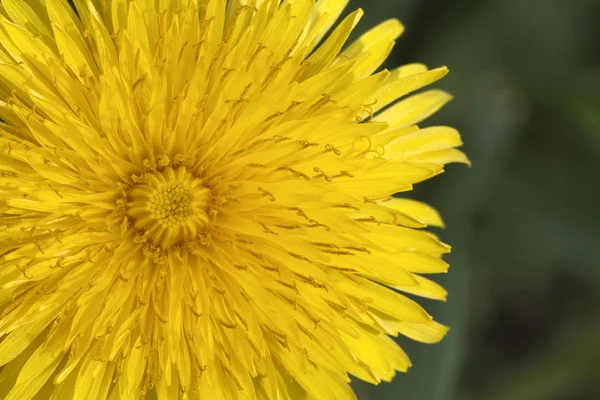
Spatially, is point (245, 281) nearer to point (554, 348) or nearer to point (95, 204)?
point (95, 204)

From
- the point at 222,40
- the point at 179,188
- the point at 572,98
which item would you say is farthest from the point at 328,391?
the point at 572,98

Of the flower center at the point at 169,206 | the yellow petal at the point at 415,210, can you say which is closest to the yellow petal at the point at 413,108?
the yellow petal at the point at 415,210

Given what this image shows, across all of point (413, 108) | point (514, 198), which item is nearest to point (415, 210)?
point (413, 108)

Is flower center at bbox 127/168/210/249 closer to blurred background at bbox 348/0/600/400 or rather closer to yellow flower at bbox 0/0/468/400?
yellow flower at bbox 0/0/468/400

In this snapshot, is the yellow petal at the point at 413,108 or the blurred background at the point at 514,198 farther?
the blurred background at the point at 514,198

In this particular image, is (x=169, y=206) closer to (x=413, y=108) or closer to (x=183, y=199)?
(x=183, y=199)

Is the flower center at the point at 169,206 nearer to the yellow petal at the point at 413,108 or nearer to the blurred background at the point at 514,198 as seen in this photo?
the yellow petal at the point at 413,108
